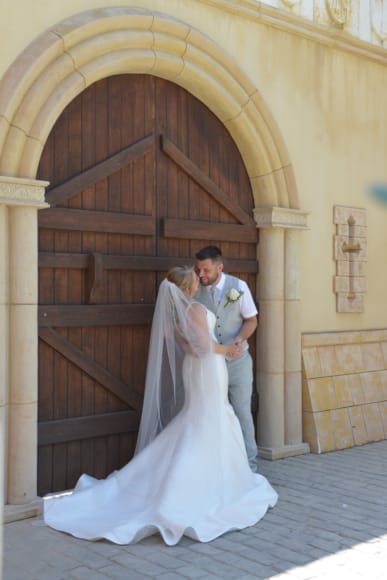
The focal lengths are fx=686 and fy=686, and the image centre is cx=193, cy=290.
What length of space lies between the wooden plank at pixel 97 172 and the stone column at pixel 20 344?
361 mm

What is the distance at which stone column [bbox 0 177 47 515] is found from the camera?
4445 mm

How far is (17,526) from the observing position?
4.30 m

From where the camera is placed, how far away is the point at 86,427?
5.02 m

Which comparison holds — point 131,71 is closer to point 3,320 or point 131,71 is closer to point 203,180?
point 203,180


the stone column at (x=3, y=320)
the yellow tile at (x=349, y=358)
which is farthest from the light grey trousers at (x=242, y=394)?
the stone column at (x=3, y=320)

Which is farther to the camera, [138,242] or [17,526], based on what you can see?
[138,242]

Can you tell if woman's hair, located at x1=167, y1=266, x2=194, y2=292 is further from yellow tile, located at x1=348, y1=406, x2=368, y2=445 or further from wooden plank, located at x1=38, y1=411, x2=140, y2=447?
yellow tile, located at x1=348, y1=406, x2=368, y2=445

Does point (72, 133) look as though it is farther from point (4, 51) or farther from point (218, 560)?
point (218, 560)

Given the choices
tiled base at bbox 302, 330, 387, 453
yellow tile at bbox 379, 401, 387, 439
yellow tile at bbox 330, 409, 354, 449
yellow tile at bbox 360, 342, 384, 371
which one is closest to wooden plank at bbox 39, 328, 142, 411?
tiled base at bbox 302, 330, 387, 453

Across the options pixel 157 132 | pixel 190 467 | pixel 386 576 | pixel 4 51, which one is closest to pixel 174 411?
pixel 190 467

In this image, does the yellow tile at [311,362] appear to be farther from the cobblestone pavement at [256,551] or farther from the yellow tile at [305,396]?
the cobblestone pavement at [256,551]

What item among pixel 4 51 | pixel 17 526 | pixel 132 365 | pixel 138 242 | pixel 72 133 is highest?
pixel 4 51

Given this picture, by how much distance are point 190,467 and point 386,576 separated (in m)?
1.38

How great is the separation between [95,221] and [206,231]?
1.15m
